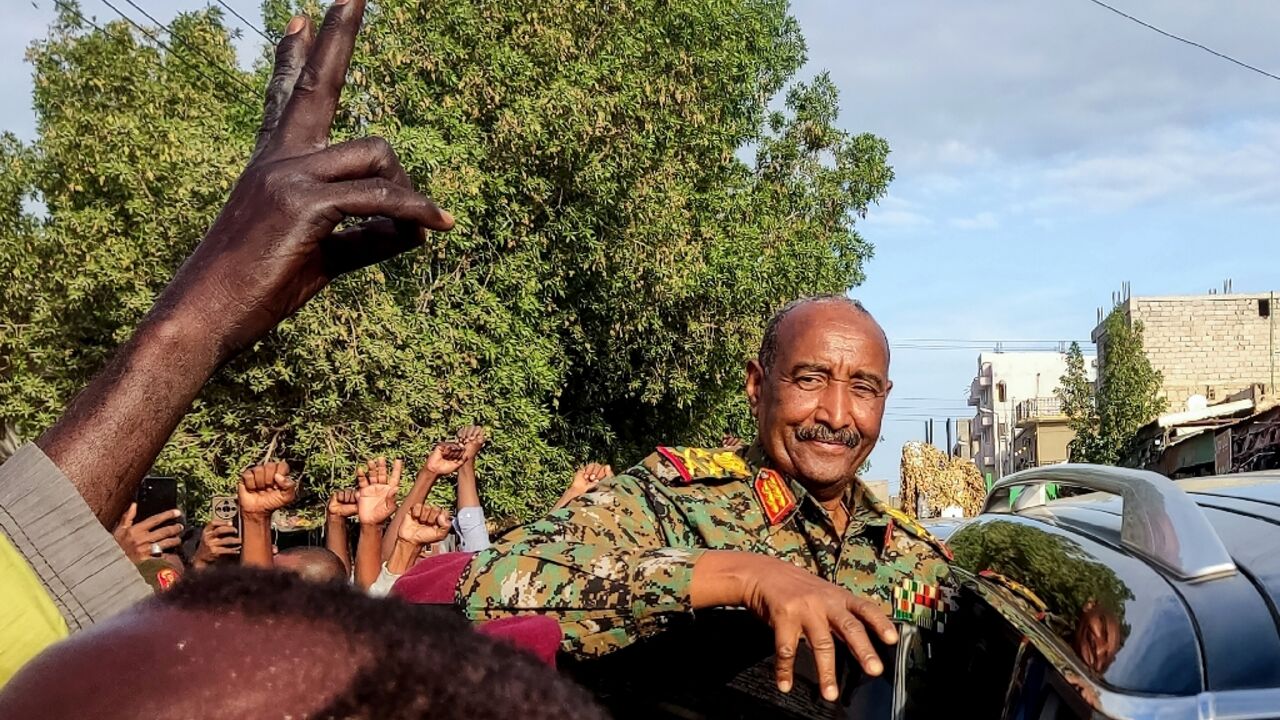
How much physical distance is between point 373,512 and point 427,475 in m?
0.61

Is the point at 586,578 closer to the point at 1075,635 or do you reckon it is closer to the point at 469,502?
the point at 1075,635

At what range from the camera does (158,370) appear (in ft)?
3.80

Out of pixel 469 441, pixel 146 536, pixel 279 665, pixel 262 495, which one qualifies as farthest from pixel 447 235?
pixel 279 665

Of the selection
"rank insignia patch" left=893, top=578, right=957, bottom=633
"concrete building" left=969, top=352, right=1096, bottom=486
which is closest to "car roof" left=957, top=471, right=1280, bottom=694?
"rank insignia patch" left=893, top=578, right=957, bottom=633

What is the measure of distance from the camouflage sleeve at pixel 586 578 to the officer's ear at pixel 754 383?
1.98 feet

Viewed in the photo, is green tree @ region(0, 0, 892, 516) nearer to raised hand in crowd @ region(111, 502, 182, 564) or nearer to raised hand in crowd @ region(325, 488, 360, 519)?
raised hand in crowd @ region(325, 488, 360, 519)

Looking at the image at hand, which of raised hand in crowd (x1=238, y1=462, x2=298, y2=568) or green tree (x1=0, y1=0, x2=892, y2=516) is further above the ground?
green tree (x1=0, y1=0, x2=892, y2=516)

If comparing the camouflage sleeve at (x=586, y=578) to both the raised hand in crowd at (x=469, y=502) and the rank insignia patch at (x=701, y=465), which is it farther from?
the raised hand in crowd at (x=469, y=502)

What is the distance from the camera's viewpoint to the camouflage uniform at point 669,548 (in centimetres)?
184

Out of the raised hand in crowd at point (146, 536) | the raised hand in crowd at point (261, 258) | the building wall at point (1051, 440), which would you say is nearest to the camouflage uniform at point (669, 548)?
the raised hand in crowd at point (261, 258)

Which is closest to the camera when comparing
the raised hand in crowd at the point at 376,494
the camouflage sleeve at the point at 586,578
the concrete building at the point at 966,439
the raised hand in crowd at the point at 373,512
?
the camouflage sleeve at the point at 586,578

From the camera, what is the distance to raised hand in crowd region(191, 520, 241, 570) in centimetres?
492

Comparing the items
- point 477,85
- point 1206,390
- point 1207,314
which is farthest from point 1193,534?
point 1207,314

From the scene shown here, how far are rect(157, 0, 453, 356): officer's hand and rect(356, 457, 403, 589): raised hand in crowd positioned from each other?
3357 millimetres
